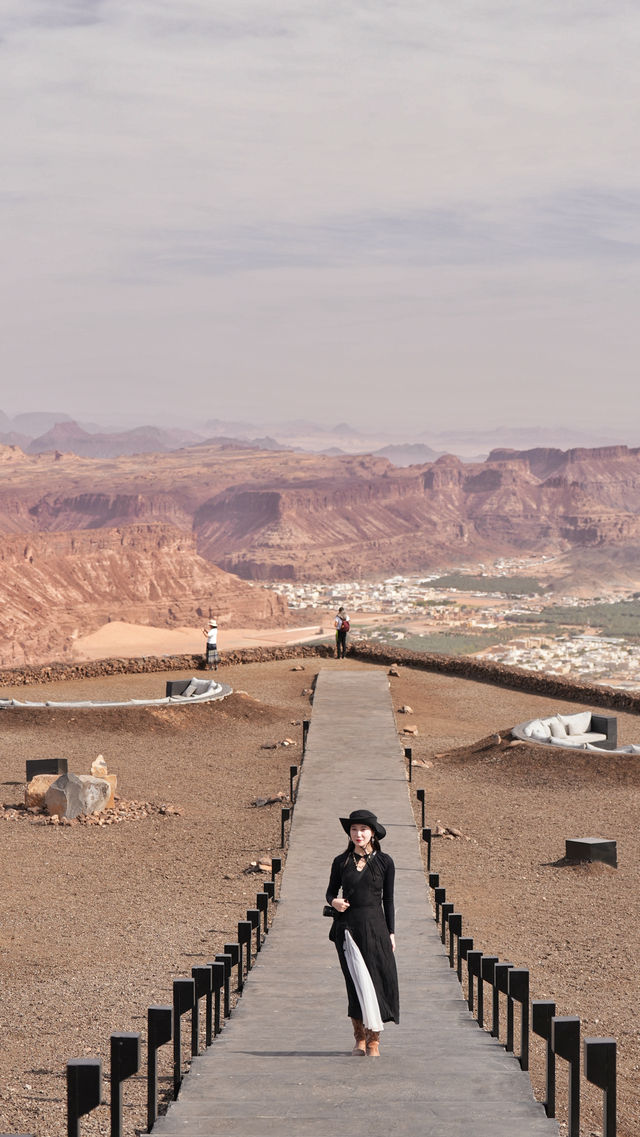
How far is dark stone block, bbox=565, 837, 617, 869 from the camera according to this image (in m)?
16.0

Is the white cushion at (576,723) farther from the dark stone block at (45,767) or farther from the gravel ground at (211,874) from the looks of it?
the dark stone block at (45,767)

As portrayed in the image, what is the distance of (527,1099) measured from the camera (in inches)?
272

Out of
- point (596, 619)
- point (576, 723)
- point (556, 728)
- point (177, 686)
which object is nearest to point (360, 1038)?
point (556, 728)

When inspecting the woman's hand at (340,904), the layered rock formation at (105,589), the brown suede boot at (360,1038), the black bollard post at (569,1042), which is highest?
the woman's hand at (340,904)

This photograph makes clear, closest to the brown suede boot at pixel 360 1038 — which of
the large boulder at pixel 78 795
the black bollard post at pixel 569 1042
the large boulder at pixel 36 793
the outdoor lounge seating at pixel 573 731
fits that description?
the black bollard post at pixel 569 1042

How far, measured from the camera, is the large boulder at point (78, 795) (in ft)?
61.7

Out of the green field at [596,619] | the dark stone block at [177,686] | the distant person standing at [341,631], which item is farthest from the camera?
the green field at [596,619]

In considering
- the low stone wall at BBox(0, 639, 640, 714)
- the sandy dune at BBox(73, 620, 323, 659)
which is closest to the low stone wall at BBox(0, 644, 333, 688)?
the low stone wall at BBox(0, 639, 640, 714)

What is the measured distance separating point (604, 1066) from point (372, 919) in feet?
7.67

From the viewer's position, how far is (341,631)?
36.1 metres

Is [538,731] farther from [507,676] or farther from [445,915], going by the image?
[445,915]

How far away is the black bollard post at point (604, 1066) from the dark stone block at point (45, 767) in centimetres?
1624

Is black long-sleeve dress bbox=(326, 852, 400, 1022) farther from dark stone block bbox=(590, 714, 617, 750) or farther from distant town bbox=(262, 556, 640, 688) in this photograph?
distant town bbox=(262, 556, 640, 688)

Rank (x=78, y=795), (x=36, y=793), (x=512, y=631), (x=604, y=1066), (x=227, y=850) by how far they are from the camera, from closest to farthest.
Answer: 1. (x=604, y=1066)
2. (x=227, y=850)
3. (x=78, y=795)
4. (x=36, y=793)
5. (x=512, y=631)
